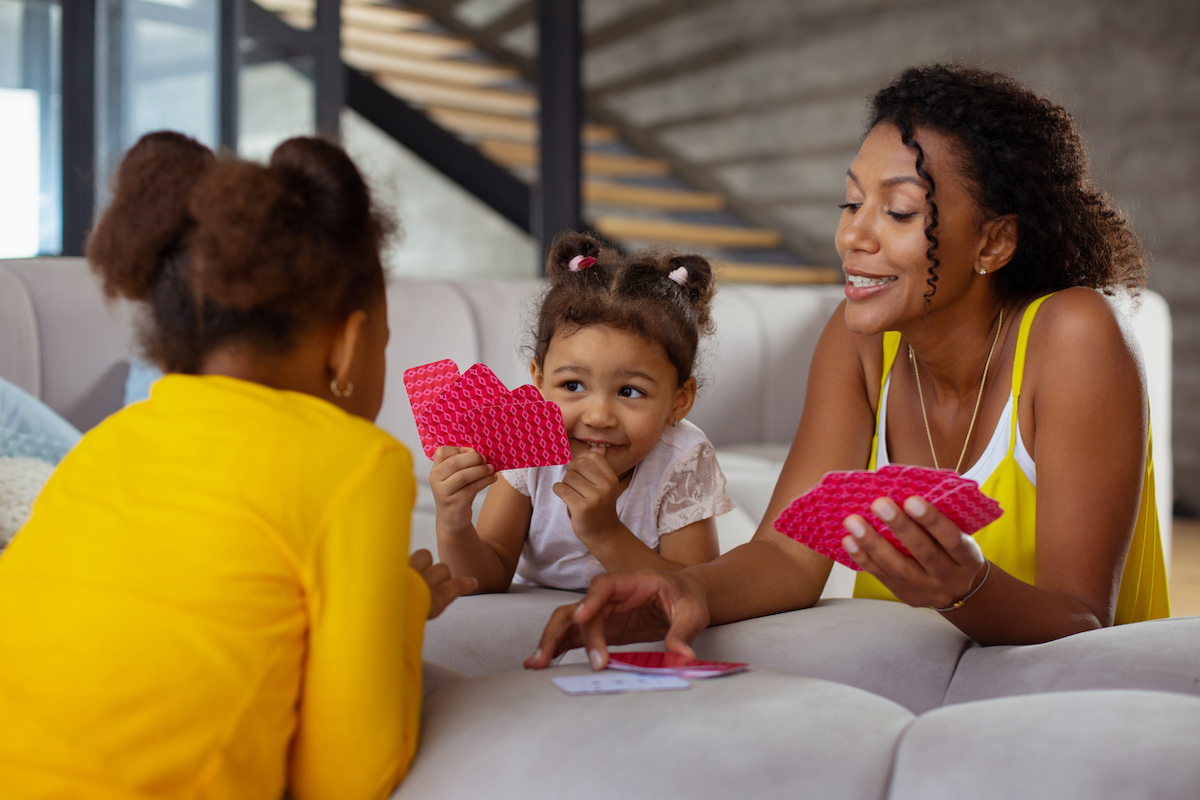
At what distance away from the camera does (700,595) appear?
129 centimetres

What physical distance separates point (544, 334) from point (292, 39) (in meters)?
4.07

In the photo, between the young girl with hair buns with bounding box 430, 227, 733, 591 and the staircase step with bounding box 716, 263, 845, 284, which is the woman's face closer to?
the young girl with hair buns with bounding box 430, 227, 733, 591

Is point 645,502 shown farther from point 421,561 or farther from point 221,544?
point 221,544

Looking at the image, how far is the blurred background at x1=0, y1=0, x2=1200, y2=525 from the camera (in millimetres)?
4547

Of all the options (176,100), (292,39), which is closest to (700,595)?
(176,100)

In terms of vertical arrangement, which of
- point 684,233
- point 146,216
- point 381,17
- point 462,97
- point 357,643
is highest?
point 381,17

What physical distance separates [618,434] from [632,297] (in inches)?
8.8

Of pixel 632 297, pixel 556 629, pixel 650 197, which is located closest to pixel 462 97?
pixel 650 197

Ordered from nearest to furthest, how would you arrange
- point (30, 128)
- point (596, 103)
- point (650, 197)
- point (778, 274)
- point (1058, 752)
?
point (1058, 752), point (30, 128), point (778, 274), point (650, 197), point (596, 103)

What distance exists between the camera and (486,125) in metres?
6.73

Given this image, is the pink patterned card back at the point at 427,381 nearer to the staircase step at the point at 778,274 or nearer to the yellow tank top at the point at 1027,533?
the yellow tank top at the point at 1027,533

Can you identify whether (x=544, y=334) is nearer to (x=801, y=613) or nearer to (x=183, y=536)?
(x=801, y=613)

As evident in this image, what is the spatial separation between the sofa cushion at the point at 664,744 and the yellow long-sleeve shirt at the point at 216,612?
0.07 meters

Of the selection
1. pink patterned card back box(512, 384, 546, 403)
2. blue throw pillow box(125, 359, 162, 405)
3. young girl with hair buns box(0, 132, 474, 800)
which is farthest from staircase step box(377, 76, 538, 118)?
young girl with hair buns box(0, 132, 474, 800)
